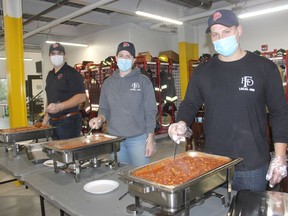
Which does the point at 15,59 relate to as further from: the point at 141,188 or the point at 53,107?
the point at 141,188

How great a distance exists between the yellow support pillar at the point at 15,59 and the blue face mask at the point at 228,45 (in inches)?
146

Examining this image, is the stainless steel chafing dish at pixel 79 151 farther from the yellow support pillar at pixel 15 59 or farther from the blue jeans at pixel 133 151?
the yellow support pillar at pixel 15 59

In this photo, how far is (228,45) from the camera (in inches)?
59.2

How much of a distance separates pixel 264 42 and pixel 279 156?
271 inches

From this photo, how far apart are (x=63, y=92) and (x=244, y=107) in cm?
191

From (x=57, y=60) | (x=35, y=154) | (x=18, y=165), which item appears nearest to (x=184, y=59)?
(x=57, y=60)

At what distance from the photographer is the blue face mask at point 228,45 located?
4.94 feet

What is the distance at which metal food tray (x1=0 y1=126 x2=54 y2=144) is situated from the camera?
2461 mm

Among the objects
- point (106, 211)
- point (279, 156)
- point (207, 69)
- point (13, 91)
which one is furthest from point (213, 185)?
point (13, 91)

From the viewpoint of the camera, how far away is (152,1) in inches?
294

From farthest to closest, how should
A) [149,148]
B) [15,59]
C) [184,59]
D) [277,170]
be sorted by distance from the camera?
[184,59]
[15,59]
[149,148]
[277,170]

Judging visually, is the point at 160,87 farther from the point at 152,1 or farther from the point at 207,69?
the point at 207,69

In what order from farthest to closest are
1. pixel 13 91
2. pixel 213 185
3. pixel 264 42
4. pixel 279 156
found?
pixel 264 42 < pixel 13 91 < pixel 279 156 < pixel 213 185

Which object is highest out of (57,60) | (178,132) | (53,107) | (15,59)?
(15,59)
